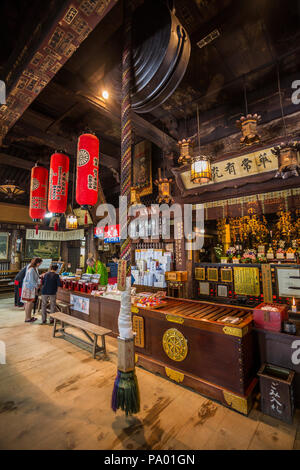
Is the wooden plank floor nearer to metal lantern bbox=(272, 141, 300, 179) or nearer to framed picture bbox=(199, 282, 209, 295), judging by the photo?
metal lantern bbox=(272, 141, 300, 179)

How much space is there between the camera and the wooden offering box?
266 cm

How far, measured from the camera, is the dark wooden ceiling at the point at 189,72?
376 centimetres

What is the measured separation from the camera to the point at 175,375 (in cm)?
319

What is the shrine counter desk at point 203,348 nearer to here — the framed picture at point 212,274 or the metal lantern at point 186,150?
the framed picture at point 212,274

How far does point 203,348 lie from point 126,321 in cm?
131

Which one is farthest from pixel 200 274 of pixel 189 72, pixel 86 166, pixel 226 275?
pixel 189 72

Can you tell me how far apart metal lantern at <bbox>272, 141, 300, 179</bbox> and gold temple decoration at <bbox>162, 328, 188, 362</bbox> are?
3.62m

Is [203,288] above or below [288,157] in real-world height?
below

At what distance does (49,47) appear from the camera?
3.19m

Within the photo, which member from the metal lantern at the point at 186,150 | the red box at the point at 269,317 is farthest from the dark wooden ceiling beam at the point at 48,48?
the red box at the point at 269,317

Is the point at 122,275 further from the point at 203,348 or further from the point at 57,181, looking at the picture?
the point at 57,181

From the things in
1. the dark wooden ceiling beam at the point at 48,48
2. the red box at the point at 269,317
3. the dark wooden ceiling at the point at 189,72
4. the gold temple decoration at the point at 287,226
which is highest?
the dark wooden ceiling at the point at 189,72

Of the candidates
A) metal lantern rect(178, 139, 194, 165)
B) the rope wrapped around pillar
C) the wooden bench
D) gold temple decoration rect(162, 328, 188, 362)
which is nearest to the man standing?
the wooden bench

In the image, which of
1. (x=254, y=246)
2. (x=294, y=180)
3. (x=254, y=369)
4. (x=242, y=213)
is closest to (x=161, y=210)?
(x=242, y=213)
